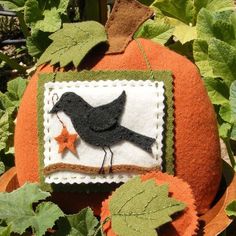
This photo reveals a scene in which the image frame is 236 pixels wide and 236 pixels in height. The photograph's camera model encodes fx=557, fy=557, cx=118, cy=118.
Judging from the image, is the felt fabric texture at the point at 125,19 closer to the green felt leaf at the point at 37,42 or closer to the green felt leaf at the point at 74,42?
the green felt leaf at the point at 74,42

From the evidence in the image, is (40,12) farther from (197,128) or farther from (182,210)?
(182,210)

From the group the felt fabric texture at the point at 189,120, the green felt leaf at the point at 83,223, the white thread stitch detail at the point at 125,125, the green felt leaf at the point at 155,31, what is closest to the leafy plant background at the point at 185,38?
the green felt leaf at the point at 155,31

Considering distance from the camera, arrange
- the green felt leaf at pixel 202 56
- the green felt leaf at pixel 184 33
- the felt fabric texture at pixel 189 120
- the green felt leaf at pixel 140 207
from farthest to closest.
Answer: the green felt leaf at pixel 184 33 → the green felt leaf at pixel 202 56 → the felt fabric texture at pixel 189 120 → the green felt leaf at pixel 140 207

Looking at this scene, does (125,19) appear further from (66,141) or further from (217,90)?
(217,90)

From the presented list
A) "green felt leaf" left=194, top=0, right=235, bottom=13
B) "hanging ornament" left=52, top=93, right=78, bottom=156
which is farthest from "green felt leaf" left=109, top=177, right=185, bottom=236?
"green felt leaf" left=194, top=0, right=235, bottom=13

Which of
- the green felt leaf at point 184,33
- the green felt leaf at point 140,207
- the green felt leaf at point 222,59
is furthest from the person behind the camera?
the green felt leaf at point 184,33

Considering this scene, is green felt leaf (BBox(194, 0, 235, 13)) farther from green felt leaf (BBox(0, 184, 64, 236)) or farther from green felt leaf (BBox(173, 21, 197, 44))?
green felt leaf (BBox(0, 184, 64, 236))
